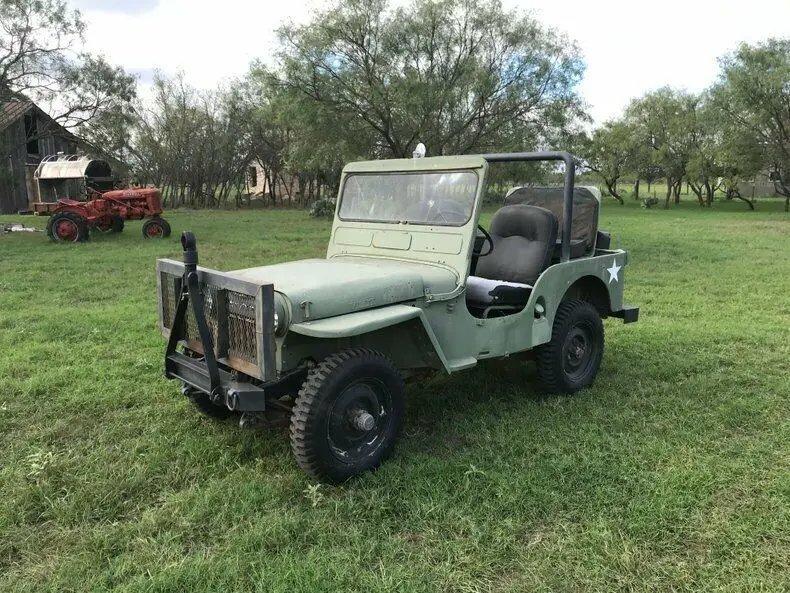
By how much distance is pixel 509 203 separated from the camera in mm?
5250

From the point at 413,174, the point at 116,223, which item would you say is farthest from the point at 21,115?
the point at 413,174

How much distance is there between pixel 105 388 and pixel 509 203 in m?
3.59

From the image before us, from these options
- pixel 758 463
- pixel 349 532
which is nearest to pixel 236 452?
pixel 349 532

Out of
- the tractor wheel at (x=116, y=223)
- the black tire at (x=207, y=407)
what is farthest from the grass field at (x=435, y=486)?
the tractor wheel at (x=116, y=223)

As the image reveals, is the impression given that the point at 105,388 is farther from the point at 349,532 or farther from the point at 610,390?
the point at 610,390

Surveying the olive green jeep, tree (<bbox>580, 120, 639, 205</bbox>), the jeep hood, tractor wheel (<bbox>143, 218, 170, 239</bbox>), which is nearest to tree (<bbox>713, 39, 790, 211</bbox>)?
tree (<bbox>580, 120, 639, 205</bbox>)

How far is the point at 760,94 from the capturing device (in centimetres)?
2473

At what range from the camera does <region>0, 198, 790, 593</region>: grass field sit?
2500 mm

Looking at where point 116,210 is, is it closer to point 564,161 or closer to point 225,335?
point 225,335

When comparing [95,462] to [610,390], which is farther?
[610,390]

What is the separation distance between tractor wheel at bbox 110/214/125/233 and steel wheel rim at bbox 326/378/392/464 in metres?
15.1

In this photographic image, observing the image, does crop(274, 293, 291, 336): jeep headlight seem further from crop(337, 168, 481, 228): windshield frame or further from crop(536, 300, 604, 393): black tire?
A: crop(536, 300, 604, 393): black tire

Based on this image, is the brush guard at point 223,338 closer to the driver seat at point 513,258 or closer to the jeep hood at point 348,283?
the jeep hood at point 348,283

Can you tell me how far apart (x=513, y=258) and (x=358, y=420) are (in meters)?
2.15
